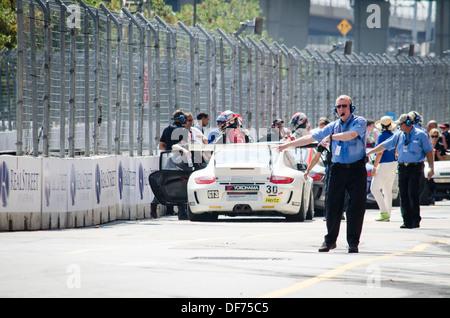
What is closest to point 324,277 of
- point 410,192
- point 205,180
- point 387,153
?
point 410,192

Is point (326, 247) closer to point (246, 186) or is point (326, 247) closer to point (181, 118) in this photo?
point (246, 186)

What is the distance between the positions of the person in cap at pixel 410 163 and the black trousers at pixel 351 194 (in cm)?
492

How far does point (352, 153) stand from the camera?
516 inches

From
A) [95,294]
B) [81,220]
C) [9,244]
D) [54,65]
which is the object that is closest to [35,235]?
[9,244]

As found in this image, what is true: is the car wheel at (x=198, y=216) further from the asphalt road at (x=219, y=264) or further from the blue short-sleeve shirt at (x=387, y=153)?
the blue short-sleeve shirt at (x=387, y=153)

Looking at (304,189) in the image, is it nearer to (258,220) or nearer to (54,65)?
(258,220)

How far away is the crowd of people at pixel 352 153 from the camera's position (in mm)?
13125

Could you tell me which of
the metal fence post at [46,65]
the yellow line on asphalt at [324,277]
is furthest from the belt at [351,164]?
the metal fence post at [46,65]

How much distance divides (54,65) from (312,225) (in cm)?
467

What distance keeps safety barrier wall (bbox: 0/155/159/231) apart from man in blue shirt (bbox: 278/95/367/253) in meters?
4.29

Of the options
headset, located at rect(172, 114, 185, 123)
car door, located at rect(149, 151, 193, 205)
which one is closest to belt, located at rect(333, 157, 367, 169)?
car door, located at rect(149, 151, 193, 205)

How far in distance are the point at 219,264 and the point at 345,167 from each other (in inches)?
115

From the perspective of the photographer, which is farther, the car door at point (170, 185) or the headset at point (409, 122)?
the car door at point (170, 185)

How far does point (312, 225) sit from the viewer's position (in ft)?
60.9
